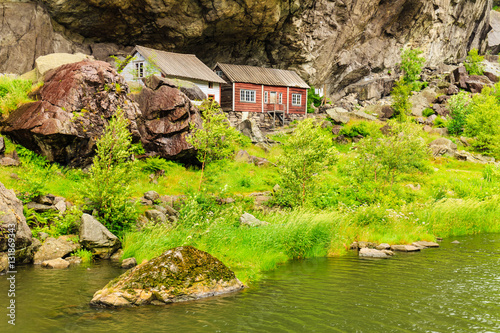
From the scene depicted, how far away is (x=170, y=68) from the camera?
4247 centimetres

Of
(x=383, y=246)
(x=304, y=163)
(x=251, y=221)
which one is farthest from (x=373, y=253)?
(x=304, y=163)

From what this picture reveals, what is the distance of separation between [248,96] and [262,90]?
2.40 metres

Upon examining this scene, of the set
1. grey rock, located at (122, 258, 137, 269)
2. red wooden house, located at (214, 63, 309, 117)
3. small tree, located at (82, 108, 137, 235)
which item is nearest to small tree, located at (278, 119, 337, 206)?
small tree, located at (82, 108, 137, 235)

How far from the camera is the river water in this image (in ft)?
29.7

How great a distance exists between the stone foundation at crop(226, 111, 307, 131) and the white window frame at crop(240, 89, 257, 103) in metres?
1.76

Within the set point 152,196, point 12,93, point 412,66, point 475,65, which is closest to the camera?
point 152,196

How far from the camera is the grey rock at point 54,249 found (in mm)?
14844

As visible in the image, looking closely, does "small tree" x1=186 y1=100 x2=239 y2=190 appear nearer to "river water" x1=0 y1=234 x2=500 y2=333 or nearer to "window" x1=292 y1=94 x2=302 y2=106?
"river water" x1=0 y1=234 x2=500 y2=333

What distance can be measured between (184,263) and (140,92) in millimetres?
19699

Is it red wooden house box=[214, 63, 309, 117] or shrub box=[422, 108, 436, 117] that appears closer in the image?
red wooden house box=[214, 63, 309, 117]

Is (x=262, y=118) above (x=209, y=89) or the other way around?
the other way around

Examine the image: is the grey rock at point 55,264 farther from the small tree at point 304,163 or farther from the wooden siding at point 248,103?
the wooden siding at point 248,103

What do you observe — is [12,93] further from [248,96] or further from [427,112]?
[427,112]

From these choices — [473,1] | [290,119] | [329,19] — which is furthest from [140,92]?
[473,1]
